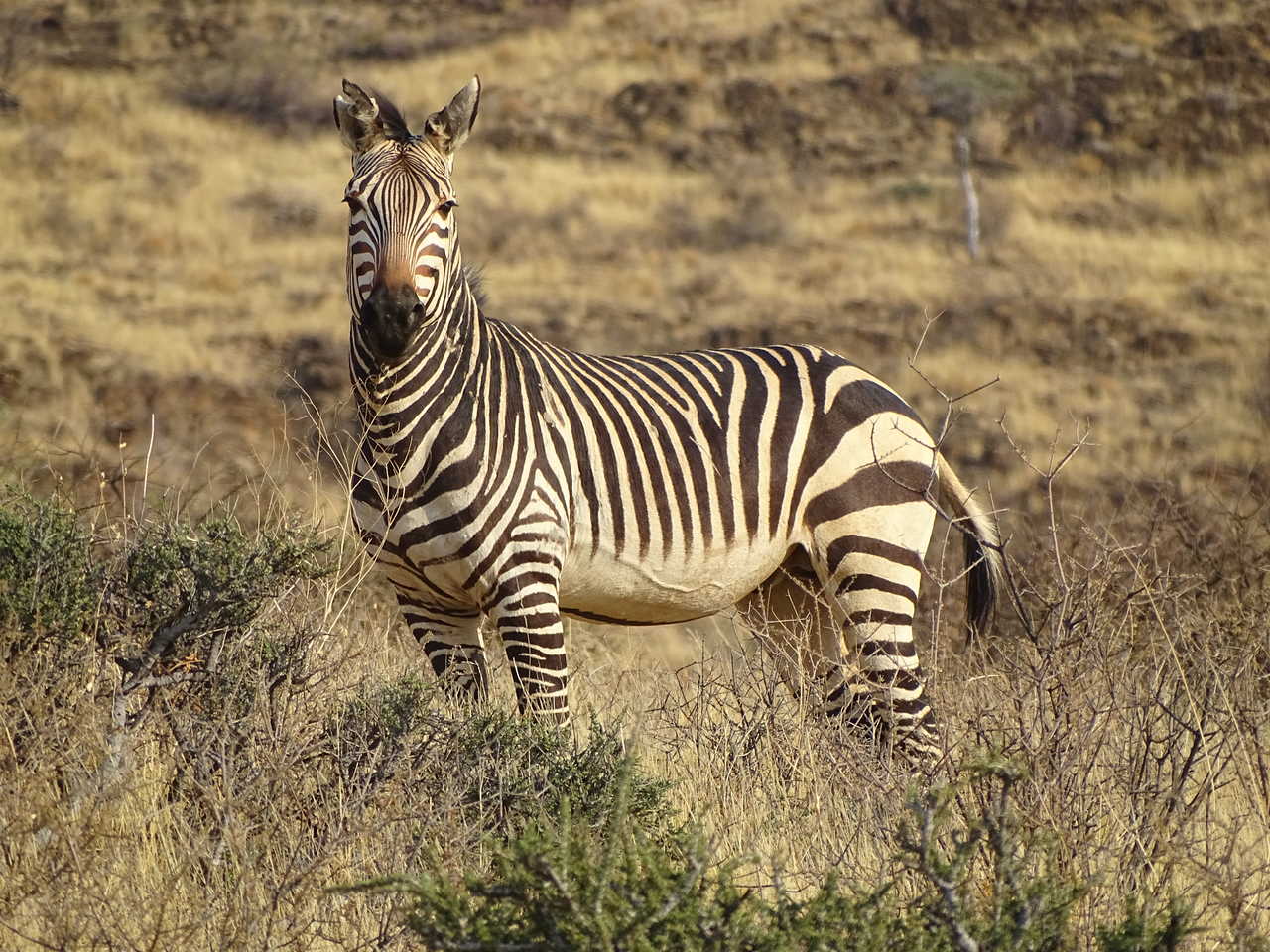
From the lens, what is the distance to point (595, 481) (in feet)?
17.5

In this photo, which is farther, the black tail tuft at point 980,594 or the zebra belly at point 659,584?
the black tail tuft at point 980,594

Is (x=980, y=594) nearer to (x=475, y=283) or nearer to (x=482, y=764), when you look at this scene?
(x=475, y=283)

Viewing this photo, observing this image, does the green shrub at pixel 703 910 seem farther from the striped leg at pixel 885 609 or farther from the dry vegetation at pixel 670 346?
the striped leg at pixel 885 609

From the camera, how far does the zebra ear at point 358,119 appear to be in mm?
5180

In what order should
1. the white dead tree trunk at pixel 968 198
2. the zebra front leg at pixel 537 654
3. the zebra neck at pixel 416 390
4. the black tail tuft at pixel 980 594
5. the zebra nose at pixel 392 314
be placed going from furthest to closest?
1. the white dead tree trunk at pixel 968 198
2. the black tail tuft at pixel 980 594
3. the zebra neck at pixel 416 390
4. the zebra front leg at pixel 537 654
5. the zebra nose at pixel 392 314

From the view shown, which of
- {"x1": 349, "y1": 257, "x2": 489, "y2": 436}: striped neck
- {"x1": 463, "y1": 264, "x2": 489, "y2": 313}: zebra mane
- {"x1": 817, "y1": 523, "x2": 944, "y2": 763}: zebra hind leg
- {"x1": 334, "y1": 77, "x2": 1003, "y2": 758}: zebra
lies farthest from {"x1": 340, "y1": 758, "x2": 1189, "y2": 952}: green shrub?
{"x1": 463, "y1": 264, "x2": 489, "y2": 313}: zebra mane

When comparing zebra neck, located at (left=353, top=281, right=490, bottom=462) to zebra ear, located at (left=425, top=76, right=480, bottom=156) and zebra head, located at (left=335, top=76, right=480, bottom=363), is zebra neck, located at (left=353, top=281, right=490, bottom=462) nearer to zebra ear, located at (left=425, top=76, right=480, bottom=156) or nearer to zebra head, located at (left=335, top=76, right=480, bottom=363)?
zebra head, located at (left=335, top=76, right=480, bottom=363)

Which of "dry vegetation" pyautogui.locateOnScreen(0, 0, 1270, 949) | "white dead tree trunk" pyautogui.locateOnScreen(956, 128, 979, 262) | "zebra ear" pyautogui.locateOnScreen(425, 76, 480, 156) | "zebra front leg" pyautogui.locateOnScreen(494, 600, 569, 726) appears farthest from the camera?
"white dead tree trunk" pyautogui.locateOnScreen(956, 128, 979, 262)

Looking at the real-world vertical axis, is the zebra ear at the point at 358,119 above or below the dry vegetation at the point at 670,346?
above

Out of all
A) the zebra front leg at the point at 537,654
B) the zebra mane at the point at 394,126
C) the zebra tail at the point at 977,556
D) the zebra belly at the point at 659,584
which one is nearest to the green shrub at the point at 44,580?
the zebra front leg at the point at 537,654

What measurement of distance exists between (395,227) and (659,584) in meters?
1.62

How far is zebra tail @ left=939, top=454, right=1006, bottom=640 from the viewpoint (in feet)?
19.7

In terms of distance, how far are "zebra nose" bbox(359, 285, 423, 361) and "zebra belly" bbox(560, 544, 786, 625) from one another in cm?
100

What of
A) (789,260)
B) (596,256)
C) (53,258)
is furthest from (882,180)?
(53,258)
